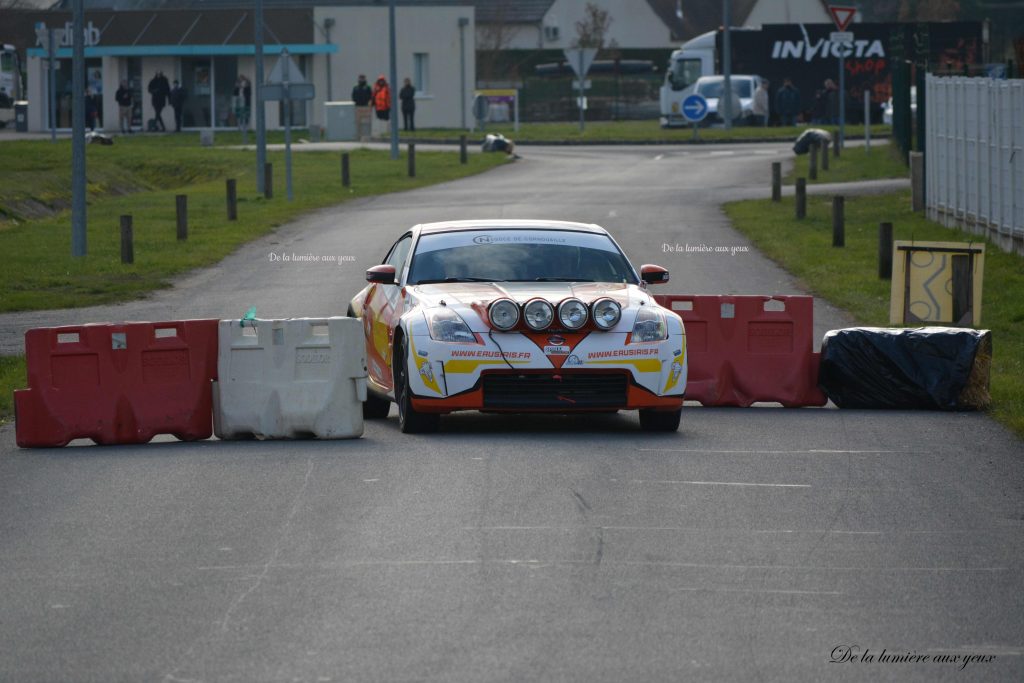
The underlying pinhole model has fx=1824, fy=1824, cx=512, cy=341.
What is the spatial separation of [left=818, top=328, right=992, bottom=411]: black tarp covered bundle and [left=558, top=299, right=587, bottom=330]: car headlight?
9.45 feet

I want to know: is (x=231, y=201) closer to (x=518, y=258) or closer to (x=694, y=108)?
(x=518, y=258)

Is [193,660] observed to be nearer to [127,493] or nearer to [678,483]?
[127,493]

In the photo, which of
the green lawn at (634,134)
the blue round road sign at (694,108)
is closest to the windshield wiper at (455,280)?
the blue round road sign at (694,108)

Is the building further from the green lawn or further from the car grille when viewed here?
the car grille

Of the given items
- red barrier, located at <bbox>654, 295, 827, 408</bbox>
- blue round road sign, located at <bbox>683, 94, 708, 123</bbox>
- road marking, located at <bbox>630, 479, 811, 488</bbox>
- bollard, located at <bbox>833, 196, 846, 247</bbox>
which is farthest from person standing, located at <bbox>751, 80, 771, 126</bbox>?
road marking, located at <bbox>630, 479, 811, 488</bbox>

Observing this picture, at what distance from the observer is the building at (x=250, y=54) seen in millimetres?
68125

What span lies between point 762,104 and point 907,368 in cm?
5183

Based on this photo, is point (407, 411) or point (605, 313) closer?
point (605, 313)

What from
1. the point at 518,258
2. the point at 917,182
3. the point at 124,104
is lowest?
the point at 518,258

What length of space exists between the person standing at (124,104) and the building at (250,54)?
70cm

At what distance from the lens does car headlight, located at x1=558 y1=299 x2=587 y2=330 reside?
1155 centimetres

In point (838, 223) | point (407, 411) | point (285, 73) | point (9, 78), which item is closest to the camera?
point (407, 411)

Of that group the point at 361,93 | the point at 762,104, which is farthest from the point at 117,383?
the point at 762,104

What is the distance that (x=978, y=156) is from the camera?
87.4 feet
